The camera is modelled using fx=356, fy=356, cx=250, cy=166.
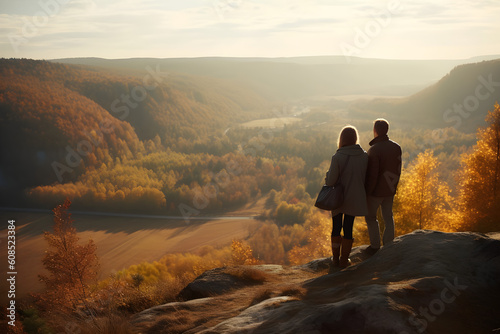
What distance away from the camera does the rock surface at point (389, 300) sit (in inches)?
183

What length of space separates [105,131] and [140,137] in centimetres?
2245

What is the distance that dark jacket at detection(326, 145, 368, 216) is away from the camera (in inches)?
286

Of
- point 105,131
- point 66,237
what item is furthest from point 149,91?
point 66,237

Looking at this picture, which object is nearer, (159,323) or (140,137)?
(159,323)

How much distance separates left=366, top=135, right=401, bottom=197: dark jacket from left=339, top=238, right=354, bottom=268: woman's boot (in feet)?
4.05

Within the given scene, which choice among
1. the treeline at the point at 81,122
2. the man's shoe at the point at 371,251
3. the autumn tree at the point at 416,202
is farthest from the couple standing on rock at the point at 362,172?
the treeline at the point at 81,122

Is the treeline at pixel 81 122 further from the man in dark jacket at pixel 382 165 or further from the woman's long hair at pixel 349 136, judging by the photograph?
the man in dark jacket at pixel 382 165

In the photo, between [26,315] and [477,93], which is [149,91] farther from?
[26,315]

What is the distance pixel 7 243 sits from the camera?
203 ft

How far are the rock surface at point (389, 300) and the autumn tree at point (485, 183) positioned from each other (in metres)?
17.3

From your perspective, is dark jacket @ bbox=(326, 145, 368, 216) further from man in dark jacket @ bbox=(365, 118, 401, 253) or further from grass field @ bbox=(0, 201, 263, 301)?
grass field @ bbox=(0, 201, 263, 301)

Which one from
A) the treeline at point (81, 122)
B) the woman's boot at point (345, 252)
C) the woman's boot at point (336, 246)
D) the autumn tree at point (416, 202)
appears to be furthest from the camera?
the treeline at point (81, 122)

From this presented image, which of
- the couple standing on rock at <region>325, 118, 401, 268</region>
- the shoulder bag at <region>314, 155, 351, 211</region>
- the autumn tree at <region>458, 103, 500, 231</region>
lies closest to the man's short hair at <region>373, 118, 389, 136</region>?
the couple standing on rock at <region>325, 118, 401, 268</region>

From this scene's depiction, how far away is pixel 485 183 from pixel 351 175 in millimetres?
19382
